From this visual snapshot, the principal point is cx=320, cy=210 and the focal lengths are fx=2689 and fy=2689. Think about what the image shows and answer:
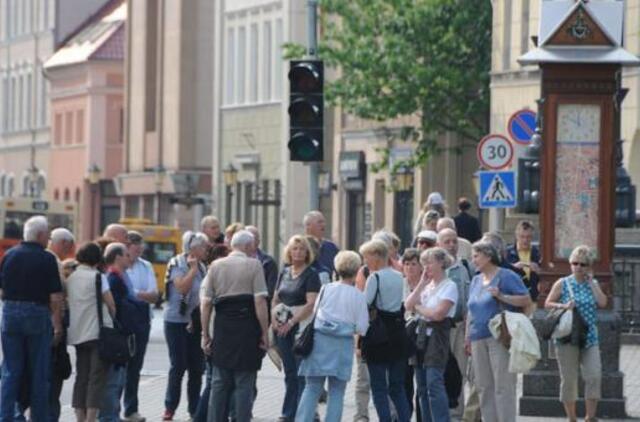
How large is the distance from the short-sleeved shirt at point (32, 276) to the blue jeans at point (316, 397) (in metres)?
2.45

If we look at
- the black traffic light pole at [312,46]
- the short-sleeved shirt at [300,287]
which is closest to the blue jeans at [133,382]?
the short-sleeved shirt at [300,287]

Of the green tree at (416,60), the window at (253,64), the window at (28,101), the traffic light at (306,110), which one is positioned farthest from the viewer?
the window at (28,101)

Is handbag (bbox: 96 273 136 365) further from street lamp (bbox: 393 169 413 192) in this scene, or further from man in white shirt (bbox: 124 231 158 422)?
street lamp (bbox: 393 169 413 192)

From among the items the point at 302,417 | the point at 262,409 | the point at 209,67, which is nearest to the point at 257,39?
the point at 209,67

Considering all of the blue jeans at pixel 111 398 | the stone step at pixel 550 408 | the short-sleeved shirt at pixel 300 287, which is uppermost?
the short-sleeved shirt at pixel 300 287

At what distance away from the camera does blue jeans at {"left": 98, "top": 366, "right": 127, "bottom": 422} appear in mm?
23031

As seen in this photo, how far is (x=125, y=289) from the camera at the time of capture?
23.4m

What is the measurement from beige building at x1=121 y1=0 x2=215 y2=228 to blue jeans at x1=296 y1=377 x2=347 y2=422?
61.1 m

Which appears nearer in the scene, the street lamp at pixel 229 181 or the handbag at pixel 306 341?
the handbag at pixel 306 341

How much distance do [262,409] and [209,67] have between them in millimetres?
59970

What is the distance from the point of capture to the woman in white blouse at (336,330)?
21859mm

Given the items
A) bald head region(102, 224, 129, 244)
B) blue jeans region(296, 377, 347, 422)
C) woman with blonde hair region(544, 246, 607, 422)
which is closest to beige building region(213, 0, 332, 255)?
bald head region(102, 224, 129, 244)

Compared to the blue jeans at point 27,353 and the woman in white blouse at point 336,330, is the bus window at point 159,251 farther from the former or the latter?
the woman in white blouse at point 336,330

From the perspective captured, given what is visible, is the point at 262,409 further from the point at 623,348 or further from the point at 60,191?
the point at 60,191
